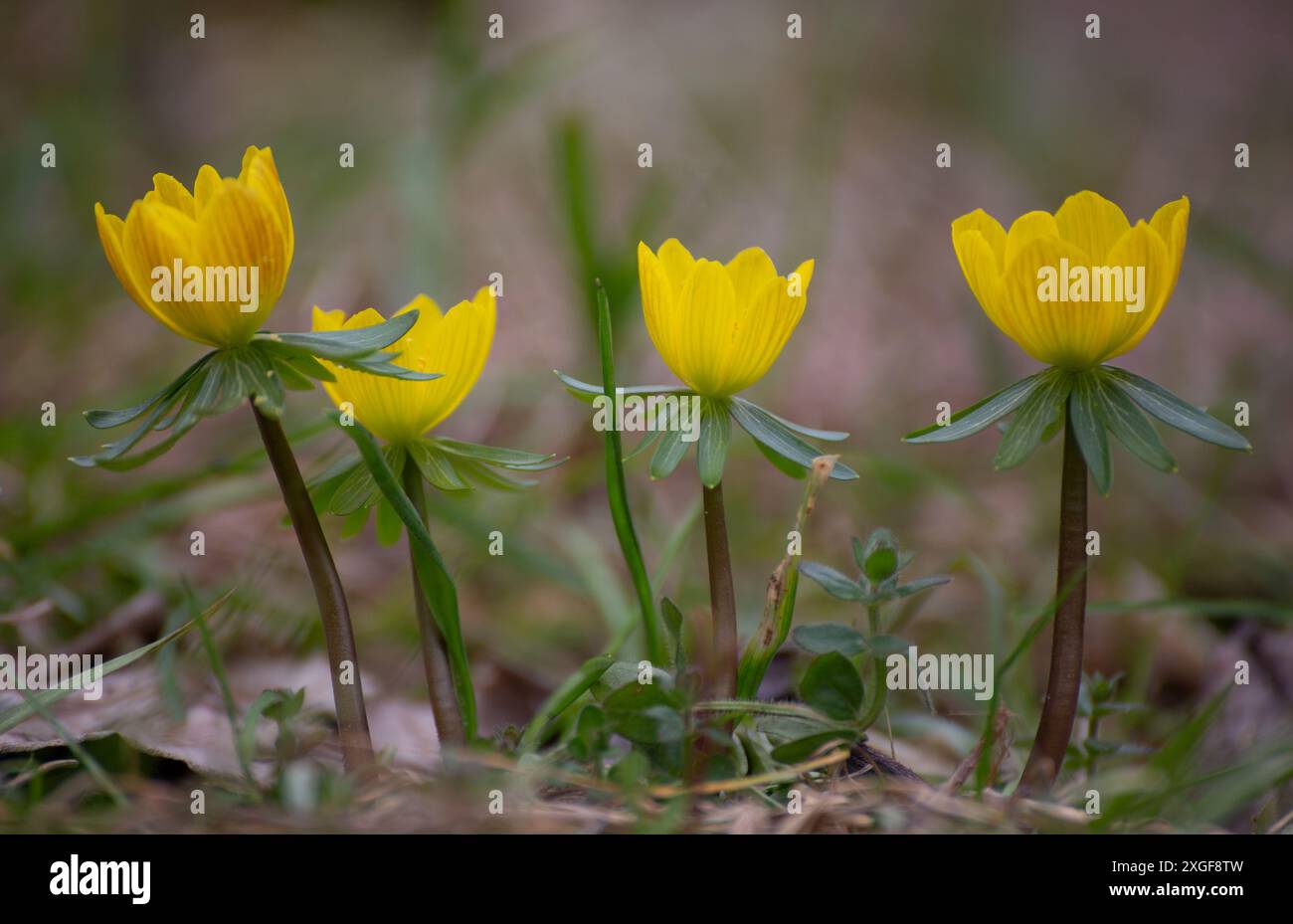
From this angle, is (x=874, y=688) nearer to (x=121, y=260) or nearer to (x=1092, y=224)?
(x=1092, y=224)

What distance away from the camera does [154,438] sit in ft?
12.4

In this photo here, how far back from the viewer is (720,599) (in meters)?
1.36

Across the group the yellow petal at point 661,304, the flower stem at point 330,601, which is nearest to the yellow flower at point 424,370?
the flower stem at point 330,601

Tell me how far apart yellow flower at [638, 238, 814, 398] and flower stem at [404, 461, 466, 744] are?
1.26 ft

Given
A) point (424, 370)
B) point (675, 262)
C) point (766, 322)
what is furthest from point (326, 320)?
point (766, 322)

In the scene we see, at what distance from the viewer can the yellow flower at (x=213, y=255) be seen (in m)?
1.20

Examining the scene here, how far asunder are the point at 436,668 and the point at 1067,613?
0.80 meters

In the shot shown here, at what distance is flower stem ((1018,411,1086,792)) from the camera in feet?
4.28

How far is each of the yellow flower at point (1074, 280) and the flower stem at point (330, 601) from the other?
2.75ft

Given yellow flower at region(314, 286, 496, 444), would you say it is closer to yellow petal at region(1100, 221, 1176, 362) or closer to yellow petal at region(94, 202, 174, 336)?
yellow petal at region(94, 202, 174, 336)

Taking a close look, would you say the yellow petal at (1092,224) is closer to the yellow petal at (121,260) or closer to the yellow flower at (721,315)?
the yellow flower at (721,315)

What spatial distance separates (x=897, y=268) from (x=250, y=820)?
4.46m

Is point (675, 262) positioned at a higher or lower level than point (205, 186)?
lower

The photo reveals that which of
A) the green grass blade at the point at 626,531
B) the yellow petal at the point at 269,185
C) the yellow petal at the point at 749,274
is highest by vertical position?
the yellow petal at the point at 269,185
